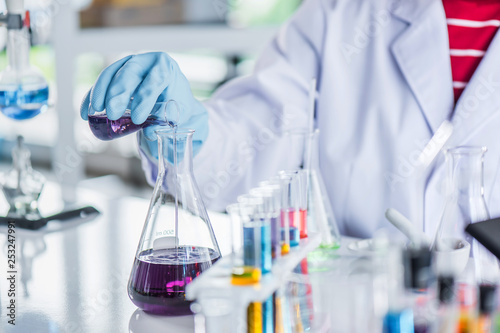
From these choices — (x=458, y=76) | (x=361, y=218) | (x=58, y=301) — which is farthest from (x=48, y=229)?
(x=458, y=76)

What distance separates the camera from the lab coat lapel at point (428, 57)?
5.22 ft

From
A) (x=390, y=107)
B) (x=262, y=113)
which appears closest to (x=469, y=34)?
(x=390, y=107)

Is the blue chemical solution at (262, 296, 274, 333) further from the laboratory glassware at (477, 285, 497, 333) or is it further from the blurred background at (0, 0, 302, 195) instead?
the blurred background at (0, 0, 302, 195)

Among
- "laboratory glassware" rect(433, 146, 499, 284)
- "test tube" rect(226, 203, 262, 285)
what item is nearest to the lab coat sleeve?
"laboratory glassware" rect(433, 146, 499, 284)

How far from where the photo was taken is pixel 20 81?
1476mm

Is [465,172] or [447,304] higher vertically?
[465,172]

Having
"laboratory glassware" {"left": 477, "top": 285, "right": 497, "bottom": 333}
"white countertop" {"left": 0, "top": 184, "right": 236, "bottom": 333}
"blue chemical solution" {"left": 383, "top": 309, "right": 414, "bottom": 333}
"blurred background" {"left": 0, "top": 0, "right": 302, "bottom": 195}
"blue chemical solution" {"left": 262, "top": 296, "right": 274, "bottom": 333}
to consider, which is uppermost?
"blurred background" {"left": 0, "top": 0, "right": 302, "bottom": 195}

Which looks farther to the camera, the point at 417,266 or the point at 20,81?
the point at 20,81

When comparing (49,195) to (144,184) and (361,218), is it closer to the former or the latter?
(361,218)

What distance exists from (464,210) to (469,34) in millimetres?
810

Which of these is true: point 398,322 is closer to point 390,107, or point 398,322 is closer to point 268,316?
point 268,316

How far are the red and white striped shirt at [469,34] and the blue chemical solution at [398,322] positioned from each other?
1.03m

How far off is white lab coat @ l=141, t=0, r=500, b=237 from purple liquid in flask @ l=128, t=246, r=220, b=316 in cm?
62

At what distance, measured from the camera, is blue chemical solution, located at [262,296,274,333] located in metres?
0.79
